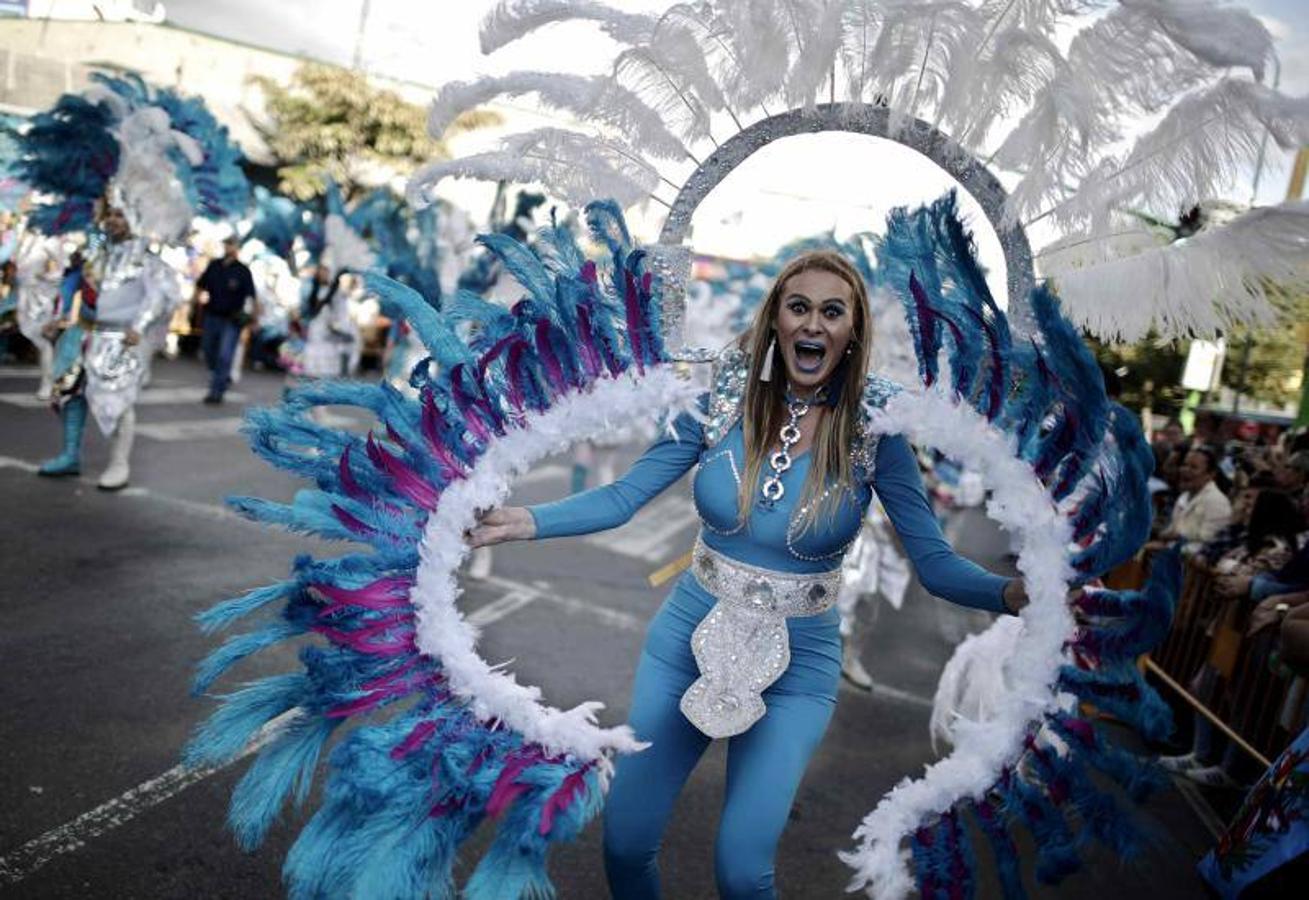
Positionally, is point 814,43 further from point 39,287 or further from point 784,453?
point 39,287

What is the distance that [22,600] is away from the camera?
15.8 ft

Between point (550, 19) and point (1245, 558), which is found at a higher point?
point (550, 19)

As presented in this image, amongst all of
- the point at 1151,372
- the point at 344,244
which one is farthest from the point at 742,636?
the point at 1151,372

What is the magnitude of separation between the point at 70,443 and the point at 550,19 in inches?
238

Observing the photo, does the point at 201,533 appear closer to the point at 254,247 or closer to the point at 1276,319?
the point at 1276,319

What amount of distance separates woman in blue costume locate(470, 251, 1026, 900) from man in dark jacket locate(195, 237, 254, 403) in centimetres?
1079

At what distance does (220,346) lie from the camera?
12336mm

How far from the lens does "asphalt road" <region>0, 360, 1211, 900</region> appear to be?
3.02m

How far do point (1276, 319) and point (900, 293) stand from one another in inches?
32.5

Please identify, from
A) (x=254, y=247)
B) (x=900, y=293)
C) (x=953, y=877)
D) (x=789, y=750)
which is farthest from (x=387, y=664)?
(x=254, y=247)

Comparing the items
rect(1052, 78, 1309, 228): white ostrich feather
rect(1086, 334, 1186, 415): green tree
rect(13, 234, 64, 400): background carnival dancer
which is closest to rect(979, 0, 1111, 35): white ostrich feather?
rect(1052, 78, 1309, 228): white ostrich feather

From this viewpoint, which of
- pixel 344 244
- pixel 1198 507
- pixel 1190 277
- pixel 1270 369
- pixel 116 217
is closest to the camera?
pixel 1190 277

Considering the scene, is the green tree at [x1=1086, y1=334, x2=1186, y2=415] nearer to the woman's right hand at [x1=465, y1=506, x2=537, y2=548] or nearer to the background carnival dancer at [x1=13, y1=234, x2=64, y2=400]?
the background carnival dancer at [x1=13, y1=234, x2=64, y2=400]

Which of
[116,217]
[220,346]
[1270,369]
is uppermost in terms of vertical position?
[1270,369]
